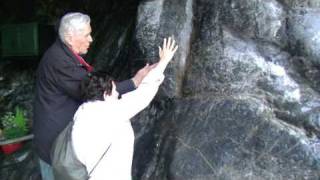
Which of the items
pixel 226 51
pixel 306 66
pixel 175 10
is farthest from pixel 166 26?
pixel 306 66

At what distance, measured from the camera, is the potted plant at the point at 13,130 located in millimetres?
6695

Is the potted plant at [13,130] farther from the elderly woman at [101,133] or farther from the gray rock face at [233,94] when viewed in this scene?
the elderly woman at [101,133]

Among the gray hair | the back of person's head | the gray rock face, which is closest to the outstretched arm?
the back of person's head

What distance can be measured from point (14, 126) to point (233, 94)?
3454 millimetres

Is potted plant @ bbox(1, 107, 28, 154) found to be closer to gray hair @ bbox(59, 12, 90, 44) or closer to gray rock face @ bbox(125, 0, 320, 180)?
gray rock face @ bbox(125, 0, 320, 180)

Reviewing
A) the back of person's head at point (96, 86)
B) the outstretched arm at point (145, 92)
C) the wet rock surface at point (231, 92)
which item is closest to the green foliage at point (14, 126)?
the wet rock surface at point (231, 92)

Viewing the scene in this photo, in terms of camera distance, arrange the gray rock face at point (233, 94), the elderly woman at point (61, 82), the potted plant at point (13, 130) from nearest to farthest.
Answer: the elderly woman at point (61, 82) → the gray rock face at point (233, 94) → the potted plant at point (13, 130)

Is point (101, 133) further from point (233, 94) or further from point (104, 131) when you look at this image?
point (233, 94)

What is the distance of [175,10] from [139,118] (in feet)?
3.79

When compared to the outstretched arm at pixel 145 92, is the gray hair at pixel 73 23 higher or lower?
higher

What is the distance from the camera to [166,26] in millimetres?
5016

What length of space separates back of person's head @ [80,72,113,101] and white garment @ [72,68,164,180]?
0.05 m

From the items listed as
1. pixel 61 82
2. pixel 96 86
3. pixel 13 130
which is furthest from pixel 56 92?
pixel 13 130

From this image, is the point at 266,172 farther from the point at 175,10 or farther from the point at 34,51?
the point at 34,51
